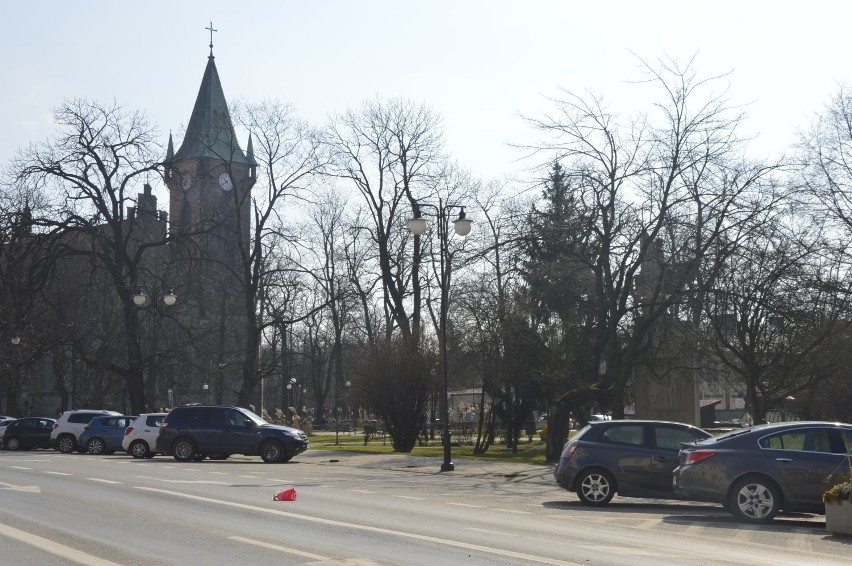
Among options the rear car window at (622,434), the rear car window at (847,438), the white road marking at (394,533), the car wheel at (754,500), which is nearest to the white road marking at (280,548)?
the white road marking at (394,533)

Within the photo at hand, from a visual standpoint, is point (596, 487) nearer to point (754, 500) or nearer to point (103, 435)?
point (754, 500)

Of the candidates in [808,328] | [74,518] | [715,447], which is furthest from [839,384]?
[74,518]

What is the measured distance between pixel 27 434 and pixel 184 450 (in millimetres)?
15298

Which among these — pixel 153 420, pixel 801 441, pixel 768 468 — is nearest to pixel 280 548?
pixel 768 468

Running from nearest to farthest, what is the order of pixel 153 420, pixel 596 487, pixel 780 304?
pixel 596 487
pixel 780 304
pixel 153 420

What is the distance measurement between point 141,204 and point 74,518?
34779 mm

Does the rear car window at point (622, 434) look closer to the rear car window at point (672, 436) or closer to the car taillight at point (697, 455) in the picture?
the rear car window at point (672, 436)

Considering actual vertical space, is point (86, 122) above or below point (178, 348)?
above

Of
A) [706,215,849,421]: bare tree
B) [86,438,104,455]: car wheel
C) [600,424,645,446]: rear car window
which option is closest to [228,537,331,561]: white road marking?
[600,424,645,446]: rear car window

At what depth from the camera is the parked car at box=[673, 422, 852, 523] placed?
1532 centimetres

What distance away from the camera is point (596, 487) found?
1794 cm

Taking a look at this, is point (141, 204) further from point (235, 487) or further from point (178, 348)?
point (235, 487)

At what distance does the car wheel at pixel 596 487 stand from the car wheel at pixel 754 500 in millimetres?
2757

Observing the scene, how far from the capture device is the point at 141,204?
155ft
